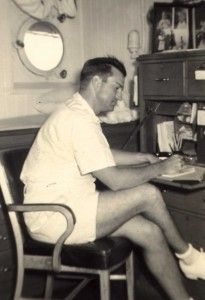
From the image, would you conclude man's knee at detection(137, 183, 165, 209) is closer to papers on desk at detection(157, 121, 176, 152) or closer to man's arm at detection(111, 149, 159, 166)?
man's arm at detection(111, 149, 159, 166)

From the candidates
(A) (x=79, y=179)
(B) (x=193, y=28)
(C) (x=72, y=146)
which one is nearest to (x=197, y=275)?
(A) (x=79, y=179)

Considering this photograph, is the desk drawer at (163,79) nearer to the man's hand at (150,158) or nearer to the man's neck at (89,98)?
the man's hand at (150,158)

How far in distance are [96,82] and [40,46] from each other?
0.84m

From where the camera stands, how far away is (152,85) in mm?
3227

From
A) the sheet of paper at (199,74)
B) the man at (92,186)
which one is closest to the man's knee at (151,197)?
the man at (92,186)

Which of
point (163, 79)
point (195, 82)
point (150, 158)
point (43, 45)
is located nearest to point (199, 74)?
point (195, 82)

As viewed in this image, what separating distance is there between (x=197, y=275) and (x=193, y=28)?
1806 mm

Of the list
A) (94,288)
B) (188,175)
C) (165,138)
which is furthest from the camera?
(165,138)

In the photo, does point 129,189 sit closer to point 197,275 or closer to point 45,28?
point 197,275

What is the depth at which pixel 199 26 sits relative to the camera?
11.0 ft

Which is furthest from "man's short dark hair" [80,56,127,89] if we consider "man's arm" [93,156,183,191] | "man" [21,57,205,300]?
"man's arm" [93,156,183,191]

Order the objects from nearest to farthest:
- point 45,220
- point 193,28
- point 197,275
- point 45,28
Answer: point 45,220 → point 197,275 → point 45,28 → point 193,28

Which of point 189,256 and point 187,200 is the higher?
point 187,200

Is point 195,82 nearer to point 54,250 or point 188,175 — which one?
point 188,175
